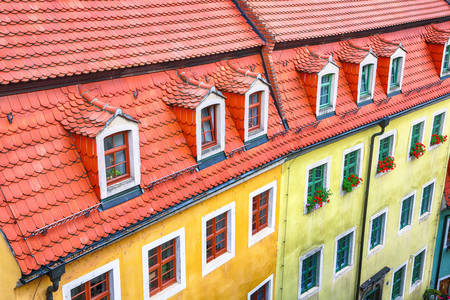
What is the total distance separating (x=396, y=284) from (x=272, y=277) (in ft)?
36.1

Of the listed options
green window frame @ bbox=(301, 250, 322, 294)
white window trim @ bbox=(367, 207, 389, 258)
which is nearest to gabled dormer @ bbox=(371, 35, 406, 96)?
white window trim @ bbox=(367, 207, 389, 258)

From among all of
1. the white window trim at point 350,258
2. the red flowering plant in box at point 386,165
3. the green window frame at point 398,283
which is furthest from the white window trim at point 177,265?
the green window frame at point 398,283

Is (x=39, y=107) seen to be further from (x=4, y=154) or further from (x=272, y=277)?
(x=272, y=277)

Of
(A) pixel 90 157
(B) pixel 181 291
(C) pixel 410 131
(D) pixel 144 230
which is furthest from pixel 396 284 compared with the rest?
(A) pixel 90 157

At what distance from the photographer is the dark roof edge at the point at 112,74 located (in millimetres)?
10023

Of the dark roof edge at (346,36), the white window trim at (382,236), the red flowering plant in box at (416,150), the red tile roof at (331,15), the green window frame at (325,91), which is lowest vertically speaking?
the white window trim at (382,236)

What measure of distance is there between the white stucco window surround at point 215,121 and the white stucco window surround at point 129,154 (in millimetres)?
1834

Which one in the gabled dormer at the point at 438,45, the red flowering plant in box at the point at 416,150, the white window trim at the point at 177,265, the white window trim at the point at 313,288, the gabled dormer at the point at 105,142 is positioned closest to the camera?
the gabled dormer at the point at 105,142

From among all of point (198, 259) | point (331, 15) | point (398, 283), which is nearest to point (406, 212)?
point (398, 283)

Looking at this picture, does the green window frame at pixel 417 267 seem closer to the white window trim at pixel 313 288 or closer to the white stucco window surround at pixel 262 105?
the white window trim at pixel 313 288

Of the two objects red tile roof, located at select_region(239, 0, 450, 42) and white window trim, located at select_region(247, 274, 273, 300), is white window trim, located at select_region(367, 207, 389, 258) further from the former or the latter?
red tile roof, located at select_region(239, 0, 450, 42)

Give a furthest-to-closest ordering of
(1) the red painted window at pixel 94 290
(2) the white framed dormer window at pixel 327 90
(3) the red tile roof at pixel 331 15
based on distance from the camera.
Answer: (2) the white framed dormer window at pixel 327 90 < (3) the red tile roof at pixel 331 15 < (1) the red painted window at pixel 94 290

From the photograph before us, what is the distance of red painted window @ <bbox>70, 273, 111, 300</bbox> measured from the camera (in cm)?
1100

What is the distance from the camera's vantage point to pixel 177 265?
43.7 ft
